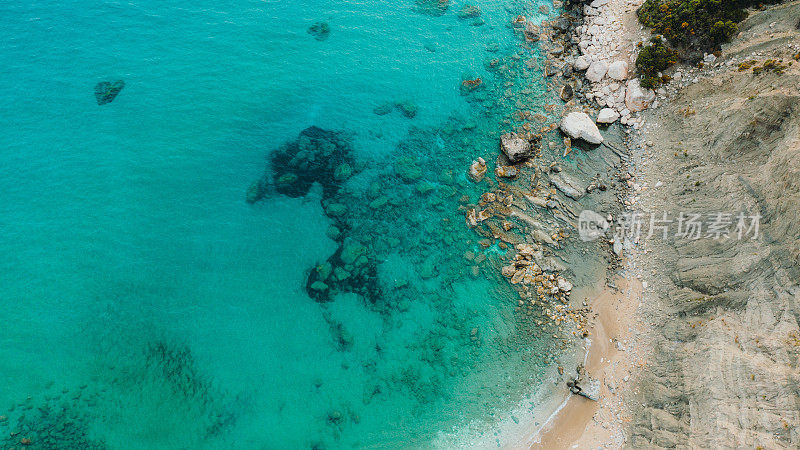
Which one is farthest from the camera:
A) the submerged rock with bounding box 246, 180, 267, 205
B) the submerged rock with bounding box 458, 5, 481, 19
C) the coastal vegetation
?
the submerged rock with bounding box 458, 5, 481, 19

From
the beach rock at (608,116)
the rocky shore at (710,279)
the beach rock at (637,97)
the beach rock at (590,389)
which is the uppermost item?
the beach rock at (637,97)

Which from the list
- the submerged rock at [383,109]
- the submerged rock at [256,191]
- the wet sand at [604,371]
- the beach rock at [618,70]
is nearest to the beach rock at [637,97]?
the beach rock at [618,70]

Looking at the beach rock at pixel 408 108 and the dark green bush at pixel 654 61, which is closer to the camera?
the dark green bush at pixel 654 61

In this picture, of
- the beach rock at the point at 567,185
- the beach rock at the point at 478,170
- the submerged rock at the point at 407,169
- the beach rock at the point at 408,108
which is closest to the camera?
the beach rock at the point at 567,185

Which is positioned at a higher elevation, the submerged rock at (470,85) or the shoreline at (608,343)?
the submerged rock at (470,85)

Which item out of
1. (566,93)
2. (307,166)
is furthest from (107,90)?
(566,93)

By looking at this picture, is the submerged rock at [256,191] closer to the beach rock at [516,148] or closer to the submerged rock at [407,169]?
the submerged rock at [407,169]

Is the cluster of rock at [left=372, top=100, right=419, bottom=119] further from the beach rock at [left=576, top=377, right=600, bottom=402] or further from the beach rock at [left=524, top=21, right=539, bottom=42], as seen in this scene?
the beach rock at [left=576, top=377, right=600, bottom=402]

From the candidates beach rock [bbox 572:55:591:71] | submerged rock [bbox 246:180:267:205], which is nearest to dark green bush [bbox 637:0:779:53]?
beach rock [bbox 572:55:591:71]
